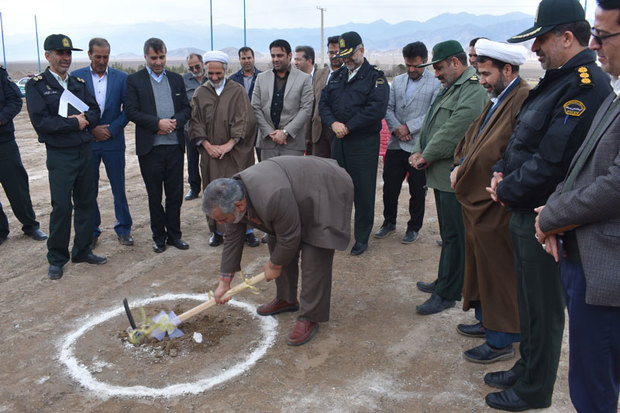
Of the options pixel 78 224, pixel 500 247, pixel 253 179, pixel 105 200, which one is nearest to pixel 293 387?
pixel 253 179

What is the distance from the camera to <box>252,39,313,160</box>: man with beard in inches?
237

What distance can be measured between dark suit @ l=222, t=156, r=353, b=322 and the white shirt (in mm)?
3084

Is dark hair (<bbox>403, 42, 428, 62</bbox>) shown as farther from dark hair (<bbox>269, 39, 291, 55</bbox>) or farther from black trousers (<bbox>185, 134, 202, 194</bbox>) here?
black trousers (<bbox>185, 134, 202, 194</bbox>)

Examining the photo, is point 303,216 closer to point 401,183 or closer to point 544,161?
point 544,161

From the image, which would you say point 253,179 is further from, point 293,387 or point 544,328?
point 544,328

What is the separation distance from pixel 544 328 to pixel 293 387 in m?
1.59

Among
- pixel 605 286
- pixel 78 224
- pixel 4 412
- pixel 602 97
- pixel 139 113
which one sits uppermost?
pixel 602 97

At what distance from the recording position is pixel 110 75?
5.98 meters

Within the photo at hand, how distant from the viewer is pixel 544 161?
2730 millimetres

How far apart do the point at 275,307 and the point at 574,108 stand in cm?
282

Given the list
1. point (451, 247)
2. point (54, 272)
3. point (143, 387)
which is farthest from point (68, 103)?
point (451, 247)

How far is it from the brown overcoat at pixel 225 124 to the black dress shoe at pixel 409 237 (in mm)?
2052

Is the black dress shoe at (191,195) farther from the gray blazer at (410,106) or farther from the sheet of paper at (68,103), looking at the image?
the gray blazer at (410,106)

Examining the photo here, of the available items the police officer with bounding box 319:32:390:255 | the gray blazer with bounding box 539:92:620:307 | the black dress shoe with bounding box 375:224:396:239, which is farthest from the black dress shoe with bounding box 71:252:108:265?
the gray blazer with bounding box 539:92:620:307
